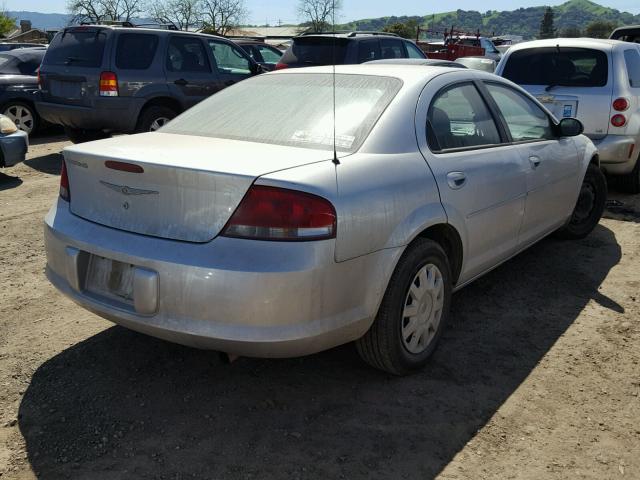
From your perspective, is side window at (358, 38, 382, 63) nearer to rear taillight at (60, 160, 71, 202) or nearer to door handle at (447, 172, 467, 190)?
door handle at (447, 172, 467, 190)

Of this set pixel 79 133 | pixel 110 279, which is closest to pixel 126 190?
pixel 110 279

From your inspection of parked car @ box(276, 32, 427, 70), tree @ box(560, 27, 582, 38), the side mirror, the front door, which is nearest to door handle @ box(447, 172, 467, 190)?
the front door

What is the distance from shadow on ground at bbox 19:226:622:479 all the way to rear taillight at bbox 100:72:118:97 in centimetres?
546

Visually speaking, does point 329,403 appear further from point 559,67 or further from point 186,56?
point 186,56

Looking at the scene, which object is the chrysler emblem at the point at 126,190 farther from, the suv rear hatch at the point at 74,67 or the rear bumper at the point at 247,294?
the suv rear hatch at the point at 74,67

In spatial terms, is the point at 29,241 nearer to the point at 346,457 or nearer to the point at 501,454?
the point at 346,457

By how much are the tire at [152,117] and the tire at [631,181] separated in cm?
575

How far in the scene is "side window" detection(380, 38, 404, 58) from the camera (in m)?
10.4

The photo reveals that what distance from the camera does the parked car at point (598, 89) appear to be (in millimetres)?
6633

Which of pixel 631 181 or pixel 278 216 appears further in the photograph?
pixel 631 181

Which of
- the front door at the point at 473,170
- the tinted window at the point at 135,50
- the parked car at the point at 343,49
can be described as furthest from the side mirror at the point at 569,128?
the tinted window at the point at 135,50

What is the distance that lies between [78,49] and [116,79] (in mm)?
778

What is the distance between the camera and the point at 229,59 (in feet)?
33.2

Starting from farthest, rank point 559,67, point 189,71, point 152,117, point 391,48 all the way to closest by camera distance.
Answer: point 391,48, point 189,71, point 152,117, point 559,67
